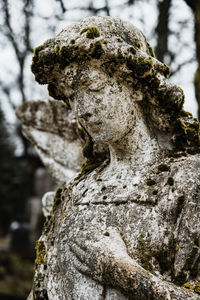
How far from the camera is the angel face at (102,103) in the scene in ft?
6.15

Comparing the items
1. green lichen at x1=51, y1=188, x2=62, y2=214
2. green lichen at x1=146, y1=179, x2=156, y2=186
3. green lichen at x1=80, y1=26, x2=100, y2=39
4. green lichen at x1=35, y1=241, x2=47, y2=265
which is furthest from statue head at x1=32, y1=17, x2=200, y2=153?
green lichen at x1=35, y1=241, x2=47, y2=265

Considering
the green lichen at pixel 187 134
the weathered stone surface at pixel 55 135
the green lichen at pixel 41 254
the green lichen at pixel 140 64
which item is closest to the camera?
the green lichen at pixel 140 64

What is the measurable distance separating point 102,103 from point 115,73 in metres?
0.19

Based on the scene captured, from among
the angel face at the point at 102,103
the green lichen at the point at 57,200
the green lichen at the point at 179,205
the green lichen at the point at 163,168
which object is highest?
the angel face at the point at 102,103

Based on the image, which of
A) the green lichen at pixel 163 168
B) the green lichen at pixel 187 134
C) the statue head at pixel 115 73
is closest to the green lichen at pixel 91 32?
the statue head at pixel 115 73

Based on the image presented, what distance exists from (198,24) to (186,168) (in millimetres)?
2686

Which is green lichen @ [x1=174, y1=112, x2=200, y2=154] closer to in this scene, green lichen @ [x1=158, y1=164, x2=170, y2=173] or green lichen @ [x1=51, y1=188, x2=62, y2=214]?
green lichen @ [x1=158, y1=164, x2=170, y2=173]

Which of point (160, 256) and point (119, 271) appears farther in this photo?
point (160, 256)

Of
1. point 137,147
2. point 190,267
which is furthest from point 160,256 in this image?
point 137,147

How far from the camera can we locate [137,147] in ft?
6.64

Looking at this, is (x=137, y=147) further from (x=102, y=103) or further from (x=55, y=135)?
(x=55, y=135)

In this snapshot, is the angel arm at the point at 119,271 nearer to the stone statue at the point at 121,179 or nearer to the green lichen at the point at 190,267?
the stone statue at the point at 121,179

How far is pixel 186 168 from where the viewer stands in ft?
5.91

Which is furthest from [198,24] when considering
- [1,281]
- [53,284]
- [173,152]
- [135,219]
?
[1,281]
